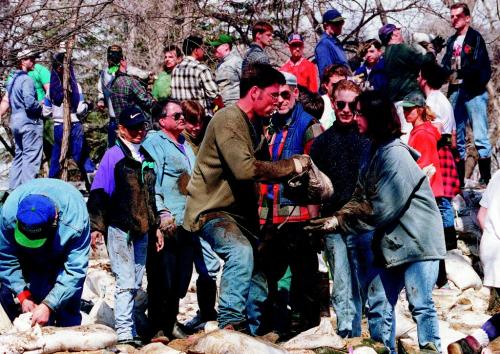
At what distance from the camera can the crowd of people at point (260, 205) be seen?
241 inches

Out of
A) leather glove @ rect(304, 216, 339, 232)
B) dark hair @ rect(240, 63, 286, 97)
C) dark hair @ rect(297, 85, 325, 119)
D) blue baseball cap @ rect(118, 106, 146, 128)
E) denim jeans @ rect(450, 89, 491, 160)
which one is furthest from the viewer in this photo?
denim jeans @ rect(450, 89, 491, 160)

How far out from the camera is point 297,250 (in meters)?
7.56

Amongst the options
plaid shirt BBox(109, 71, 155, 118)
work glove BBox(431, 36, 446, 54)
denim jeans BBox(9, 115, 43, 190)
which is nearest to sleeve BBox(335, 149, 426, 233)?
Result: plaid shirt BBox(109, 71, 155, 118)

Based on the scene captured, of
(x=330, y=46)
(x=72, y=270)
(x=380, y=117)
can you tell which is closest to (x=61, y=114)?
(x=330, y=46)

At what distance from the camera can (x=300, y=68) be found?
10102 mm

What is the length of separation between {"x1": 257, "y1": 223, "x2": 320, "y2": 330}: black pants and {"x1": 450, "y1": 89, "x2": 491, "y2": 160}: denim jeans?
396 centimetres

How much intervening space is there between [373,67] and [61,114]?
12.2 feet

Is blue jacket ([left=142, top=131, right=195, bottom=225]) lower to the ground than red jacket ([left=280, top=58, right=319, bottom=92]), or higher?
lower

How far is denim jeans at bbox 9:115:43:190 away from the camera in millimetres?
10703

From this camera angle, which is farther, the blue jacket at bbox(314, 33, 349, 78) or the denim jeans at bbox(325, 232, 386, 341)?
the blue jacket at bbox(314, 33, 349, 78)

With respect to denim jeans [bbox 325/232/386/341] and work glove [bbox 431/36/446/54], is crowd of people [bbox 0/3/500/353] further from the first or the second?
work glove [bbox 431/36/446/54]

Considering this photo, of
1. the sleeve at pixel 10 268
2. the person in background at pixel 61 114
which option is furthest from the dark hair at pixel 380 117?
the person in background at pixel 61 114

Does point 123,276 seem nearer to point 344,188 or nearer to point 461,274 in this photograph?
point 344,188

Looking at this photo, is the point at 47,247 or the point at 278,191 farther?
the point at 278,191
